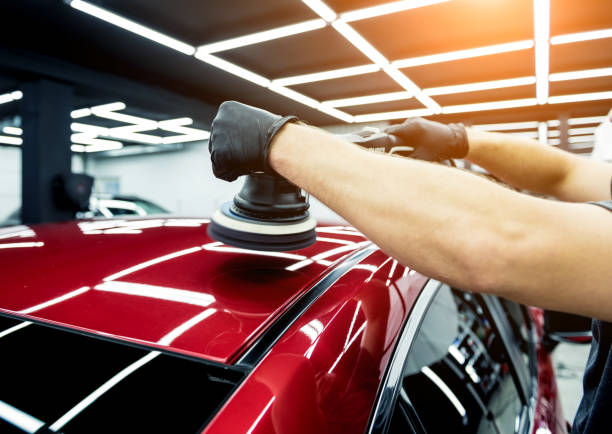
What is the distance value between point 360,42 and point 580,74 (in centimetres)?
379

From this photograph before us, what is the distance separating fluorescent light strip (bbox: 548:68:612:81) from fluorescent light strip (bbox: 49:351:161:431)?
728 centimetres

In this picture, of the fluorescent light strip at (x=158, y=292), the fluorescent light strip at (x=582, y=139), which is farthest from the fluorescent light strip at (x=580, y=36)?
the fluorescent light strip at (x=582, y=139)

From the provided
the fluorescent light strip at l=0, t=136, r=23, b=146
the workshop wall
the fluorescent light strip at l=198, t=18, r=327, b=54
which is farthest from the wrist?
the fluorescent light strip at l=0, t=136, r=23, b=146

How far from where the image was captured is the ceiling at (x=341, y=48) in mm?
4066

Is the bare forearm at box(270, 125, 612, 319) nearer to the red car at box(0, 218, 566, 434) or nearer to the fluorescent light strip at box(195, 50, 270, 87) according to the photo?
the red car at box(0, 218, 566, 434)

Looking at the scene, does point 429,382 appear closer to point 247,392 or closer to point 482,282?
point 482,282

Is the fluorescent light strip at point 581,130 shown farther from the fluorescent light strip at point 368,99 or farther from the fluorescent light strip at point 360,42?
the fluorescent light strip at point 360,42

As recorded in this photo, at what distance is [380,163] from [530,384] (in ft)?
4.12

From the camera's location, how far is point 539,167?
4.11 ft

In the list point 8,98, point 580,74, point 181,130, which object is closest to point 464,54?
point 580,74

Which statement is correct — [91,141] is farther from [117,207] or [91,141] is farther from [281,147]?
[281,147]

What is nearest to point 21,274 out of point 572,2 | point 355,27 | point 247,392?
point 247,392

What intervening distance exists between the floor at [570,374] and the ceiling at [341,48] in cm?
358

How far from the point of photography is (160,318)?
543 millimetres
